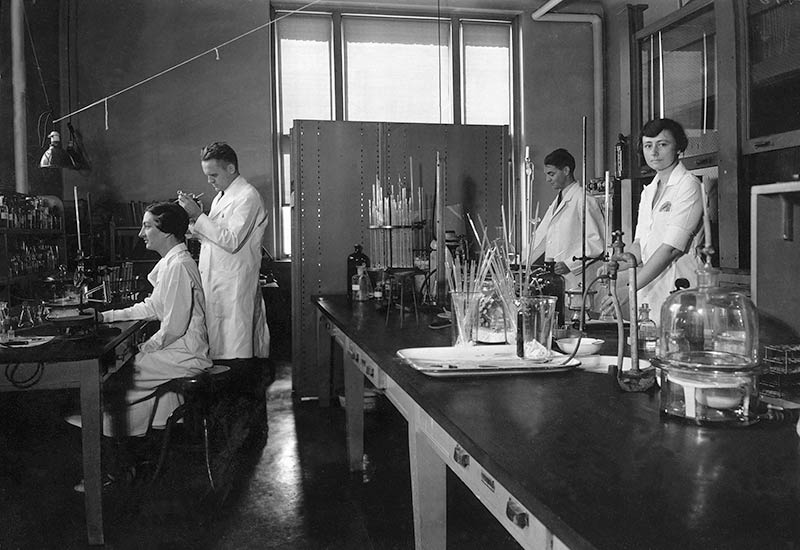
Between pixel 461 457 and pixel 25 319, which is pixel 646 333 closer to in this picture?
pixel 461 457

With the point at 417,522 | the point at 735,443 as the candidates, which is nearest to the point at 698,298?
the point at 735,443

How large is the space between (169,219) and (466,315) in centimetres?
175

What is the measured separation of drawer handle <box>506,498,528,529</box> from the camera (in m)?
1.03

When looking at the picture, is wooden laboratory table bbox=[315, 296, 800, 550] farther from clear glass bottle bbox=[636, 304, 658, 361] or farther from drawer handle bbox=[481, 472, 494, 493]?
clear glass bottle bbox=[636, 304, 658, 361]

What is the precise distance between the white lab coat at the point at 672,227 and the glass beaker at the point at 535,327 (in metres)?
1.25

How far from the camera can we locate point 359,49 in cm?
759

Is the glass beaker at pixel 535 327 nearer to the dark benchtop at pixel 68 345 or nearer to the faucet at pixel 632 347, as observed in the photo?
the faucet at pixel 632 347

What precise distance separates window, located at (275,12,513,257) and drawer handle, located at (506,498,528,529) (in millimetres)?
6469

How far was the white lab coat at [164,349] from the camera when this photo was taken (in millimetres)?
2918

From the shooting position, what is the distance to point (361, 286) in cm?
407

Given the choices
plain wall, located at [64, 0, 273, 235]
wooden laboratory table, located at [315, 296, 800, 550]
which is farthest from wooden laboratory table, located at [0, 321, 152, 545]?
plain wall, located at [64, 0, 273, 235]

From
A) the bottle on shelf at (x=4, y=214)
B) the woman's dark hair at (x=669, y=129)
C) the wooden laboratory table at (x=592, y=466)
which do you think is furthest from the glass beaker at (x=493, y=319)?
the bottle on shelf at (x=4, y=214)

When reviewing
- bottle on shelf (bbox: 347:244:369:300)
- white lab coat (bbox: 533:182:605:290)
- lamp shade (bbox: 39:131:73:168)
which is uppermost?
lamp shade (bbox: 39:131:73:168)

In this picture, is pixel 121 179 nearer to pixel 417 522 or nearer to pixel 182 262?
pixel 182 262
